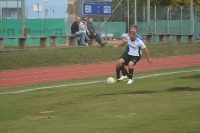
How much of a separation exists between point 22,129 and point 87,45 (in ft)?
81.9

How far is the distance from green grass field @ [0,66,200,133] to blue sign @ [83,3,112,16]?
1859 centimetres

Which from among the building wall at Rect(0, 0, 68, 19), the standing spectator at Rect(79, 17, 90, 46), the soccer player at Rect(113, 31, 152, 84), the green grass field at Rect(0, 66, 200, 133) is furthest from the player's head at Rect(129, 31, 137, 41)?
the building wall at Rect(0, 0, 68, 19)

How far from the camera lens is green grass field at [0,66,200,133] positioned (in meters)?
10.3

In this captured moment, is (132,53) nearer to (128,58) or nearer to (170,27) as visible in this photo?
(128,58)

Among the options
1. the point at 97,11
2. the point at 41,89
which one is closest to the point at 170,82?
the point at 41,89

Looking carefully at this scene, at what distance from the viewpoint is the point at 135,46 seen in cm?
1950

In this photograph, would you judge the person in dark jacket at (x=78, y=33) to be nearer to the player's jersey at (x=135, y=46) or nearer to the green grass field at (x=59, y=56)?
the green grass field at (x=59, y=56)

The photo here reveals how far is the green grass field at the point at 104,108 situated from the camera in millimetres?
10252

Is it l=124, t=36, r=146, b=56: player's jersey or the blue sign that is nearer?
l=124, t=36, r=146, b=56: player's jersey

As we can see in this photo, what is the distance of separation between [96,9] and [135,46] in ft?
61.7

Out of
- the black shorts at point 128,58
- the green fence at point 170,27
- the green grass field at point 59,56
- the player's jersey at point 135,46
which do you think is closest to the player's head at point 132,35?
the player's jersey at point 135,46

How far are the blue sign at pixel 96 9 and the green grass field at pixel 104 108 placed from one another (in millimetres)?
18595

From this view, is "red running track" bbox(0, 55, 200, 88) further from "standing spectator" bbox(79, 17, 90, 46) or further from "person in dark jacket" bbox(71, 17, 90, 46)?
"standing spectator" bbox(79, 17, 90, 46)

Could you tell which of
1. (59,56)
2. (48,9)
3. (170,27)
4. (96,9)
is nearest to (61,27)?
(48,9)
